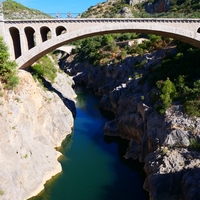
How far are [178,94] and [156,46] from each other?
17.4 meters

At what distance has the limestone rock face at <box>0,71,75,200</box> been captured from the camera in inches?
586

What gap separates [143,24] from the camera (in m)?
22.6

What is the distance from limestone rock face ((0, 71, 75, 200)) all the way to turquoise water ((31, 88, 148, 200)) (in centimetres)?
109

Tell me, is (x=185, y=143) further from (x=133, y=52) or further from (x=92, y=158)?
(x=133, y=52)

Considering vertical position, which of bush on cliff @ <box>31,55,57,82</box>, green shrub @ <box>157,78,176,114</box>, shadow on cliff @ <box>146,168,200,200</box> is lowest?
shadow on cliff @ <box>146,168,200,200</box>

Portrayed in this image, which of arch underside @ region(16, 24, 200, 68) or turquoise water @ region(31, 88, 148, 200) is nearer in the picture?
turquoise water @ region(31, 88, 148, 200)

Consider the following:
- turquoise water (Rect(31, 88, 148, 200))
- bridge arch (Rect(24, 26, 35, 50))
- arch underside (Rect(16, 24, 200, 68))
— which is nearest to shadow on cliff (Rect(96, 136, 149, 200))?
turquoise water (Rect(31, 88, 148, 200))

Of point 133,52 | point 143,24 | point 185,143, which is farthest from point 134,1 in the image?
point 185,143

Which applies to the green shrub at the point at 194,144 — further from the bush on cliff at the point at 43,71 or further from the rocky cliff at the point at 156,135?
the bush on cliff at the point at 43,71

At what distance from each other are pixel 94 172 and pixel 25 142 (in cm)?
604

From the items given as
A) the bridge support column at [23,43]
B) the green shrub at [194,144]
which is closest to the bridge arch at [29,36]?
the bridge support column at [23,43]

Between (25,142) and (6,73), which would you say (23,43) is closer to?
(6,73)

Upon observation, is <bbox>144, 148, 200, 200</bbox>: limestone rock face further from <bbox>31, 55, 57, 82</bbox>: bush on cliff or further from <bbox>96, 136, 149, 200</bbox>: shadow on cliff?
Result: <bbox>31, 55, 57, 82</bbox>: bush on cliff

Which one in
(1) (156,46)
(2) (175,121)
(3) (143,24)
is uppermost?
(3) (143,24)
